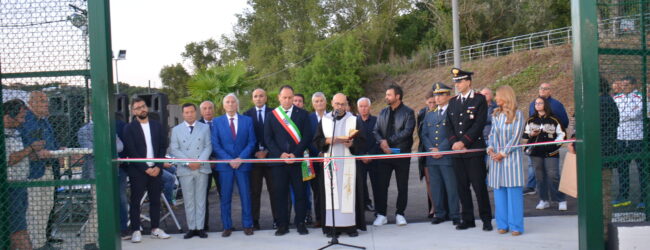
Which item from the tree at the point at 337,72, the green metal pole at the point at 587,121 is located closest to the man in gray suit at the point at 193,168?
the green metal pole at the point at 587,121

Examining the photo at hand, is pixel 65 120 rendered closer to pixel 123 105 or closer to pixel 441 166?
pixel 441 166

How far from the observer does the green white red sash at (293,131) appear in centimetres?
750

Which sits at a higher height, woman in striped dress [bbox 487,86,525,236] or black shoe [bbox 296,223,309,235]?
woman in striped dress [bbox 487,86,525,236]

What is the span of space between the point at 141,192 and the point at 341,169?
2469 millimetres

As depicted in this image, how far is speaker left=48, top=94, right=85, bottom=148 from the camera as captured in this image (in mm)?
4504

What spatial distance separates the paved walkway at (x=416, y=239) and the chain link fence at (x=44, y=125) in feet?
7.78

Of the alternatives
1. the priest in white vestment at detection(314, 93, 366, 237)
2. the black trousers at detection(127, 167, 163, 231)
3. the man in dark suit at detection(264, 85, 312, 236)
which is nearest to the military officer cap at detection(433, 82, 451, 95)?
the priest in white vestment at detection(314, 93, 366, 237)

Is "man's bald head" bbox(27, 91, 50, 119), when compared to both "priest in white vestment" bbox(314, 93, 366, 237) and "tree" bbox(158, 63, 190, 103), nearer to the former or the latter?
"priest in white vestment" bbox(314, 93, 366, 237)

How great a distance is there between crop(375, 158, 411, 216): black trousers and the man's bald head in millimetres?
4620

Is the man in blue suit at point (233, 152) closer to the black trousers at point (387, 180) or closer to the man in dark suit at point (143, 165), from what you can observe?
the man in dark suit at point (143, 165)

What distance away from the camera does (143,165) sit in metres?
7.49

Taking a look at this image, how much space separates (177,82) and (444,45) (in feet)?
98.2

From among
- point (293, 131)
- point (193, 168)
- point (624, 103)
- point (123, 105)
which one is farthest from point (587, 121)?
point (123, 105)

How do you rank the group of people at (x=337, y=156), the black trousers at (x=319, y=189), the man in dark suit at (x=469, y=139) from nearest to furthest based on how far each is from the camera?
the group of people at (x=337, y=156), the man in dark suit at (x=469, y=139), the black trousers at (x=319, y=189)
